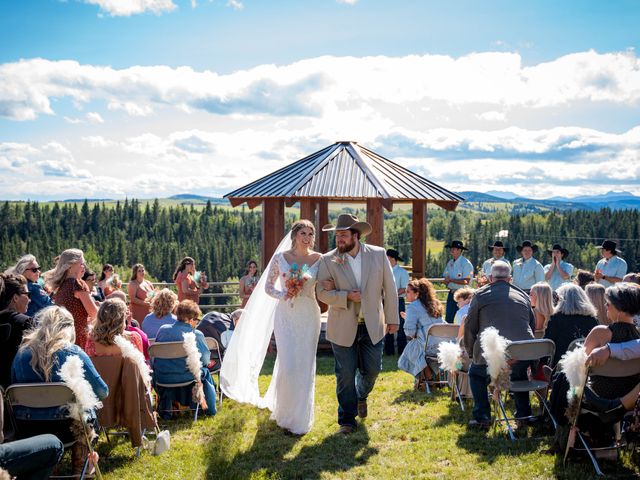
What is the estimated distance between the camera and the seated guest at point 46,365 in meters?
4.74

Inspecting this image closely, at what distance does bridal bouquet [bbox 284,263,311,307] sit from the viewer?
6.43 meters

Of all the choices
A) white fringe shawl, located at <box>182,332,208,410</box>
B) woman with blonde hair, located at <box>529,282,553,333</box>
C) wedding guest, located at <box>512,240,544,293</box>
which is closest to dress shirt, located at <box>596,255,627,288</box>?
wedding guest, located at <box>512,240,544,293</box>

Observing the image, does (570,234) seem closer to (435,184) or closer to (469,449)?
(435,184)

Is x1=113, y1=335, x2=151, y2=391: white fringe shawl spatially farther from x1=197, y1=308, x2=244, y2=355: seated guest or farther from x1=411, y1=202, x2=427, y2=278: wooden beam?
x1=411, y1=202, x2=427, y2=278: wooden beam

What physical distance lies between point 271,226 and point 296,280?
5974 millimetres

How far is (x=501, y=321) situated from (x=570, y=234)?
83608 millimetres

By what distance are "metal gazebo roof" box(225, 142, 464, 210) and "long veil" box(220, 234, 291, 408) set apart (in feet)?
13.3

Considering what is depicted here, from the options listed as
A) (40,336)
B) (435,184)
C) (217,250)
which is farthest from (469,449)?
(217,250)

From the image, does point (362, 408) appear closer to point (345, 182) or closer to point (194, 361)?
point (194, 361)

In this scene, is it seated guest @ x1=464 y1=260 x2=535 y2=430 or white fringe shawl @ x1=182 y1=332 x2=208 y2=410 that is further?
white fringe shawl @ x1=182 y1=332 x2=208 y2=410

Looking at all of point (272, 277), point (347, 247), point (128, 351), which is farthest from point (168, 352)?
point (347, 247)

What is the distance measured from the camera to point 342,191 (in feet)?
36.9

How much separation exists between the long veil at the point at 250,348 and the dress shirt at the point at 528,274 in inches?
255

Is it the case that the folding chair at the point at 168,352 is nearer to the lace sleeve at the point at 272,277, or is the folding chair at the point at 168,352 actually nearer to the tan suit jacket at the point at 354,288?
the lace sleeve at the point at 272,277
